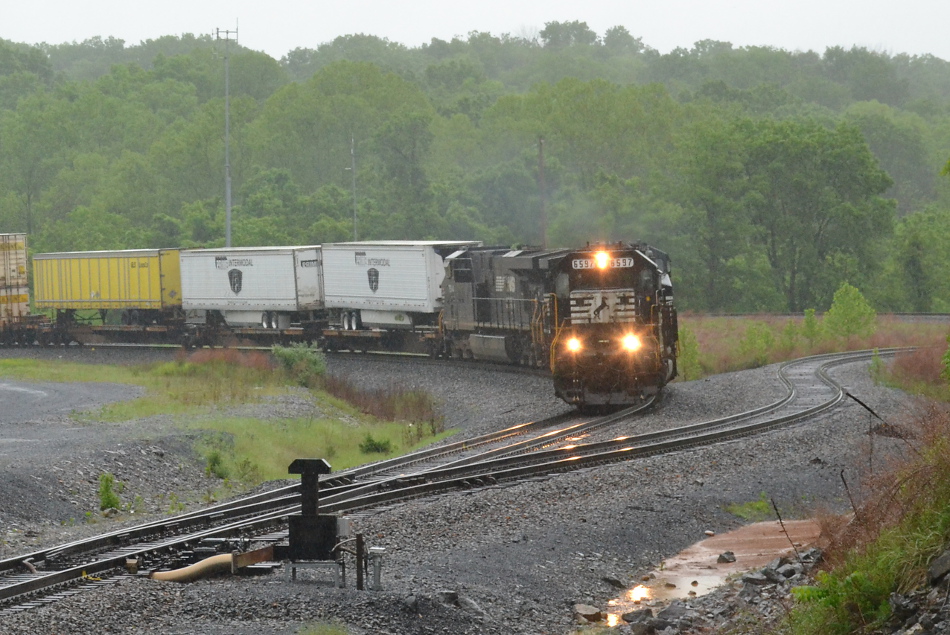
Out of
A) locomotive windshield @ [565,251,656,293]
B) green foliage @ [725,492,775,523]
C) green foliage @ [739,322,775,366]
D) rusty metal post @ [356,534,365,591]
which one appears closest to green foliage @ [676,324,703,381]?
green foliage @ [739,322,775,366]

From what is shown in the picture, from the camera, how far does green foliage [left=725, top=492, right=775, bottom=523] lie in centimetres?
1502

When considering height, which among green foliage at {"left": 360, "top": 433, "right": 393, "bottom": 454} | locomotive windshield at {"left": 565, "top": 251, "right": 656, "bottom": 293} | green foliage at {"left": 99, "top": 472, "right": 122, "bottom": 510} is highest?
locomotive windshield at {"left": 565, "top": 251, "right": 656, "bottom": 293}

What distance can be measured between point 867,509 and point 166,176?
8081cm

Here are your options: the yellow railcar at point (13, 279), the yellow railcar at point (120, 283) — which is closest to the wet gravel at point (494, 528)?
the yellow railcar at point (120, 283)

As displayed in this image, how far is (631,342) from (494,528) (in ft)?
32.5

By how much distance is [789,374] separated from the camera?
29.1 meters

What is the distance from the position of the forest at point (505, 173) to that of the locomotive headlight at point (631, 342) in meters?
28.2

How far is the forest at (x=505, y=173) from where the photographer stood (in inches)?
2360

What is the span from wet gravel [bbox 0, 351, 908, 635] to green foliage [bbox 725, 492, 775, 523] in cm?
14

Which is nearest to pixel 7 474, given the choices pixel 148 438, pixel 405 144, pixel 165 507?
pixel 165 507

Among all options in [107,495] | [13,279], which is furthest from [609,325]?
[13,279]

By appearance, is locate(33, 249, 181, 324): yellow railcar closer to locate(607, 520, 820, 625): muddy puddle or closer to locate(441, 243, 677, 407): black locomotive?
locate(441, 243, 677, 407): black locomotive

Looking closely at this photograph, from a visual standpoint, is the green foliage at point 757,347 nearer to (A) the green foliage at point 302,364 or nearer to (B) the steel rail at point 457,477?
(B) the steel rail at point 457,477

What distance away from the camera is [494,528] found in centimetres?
1296
